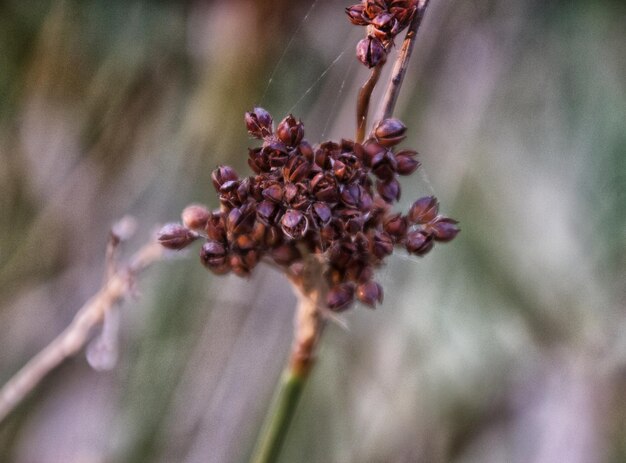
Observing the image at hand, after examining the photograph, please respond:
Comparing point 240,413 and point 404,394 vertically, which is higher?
point 404,394

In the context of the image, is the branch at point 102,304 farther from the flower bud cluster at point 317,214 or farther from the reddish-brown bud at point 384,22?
the reddish-brown bud at point 384,22

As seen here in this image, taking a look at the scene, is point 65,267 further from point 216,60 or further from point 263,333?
point 216,60

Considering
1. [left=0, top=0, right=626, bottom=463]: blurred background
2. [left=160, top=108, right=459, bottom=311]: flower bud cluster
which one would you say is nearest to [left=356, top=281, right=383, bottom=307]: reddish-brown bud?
[left=160, top=108, right=459, bottom=311]: flower bud cluster

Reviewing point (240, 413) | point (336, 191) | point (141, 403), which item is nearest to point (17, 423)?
point (141, 403)

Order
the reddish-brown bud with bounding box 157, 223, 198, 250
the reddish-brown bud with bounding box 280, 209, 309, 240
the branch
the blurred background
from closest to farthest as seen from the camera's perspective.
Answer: the reddish-brown bud with bounding box 280, 209, 309, 240, the reddish-brown bud with bounding box 157, 223, 198, 250, the branch, the blurred background

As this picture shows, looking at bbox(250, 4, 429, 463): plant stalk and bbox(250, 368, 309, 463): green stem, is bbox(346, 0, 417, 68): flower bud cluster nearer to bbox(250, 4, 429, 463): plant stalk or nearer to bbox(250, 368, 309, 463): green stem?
bbox(250, 4, 429, 463): plant stalk

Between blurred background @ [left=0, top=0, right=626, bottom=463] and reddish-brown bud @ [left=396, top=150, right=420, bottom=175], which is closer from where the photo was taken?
reddish-brown bud @ [left=396, top=150, right=420, bottom=175]

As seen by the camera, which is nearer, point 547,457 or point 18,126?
point 547,457

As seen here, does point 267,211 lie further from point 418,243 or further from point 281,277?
point 281,277
